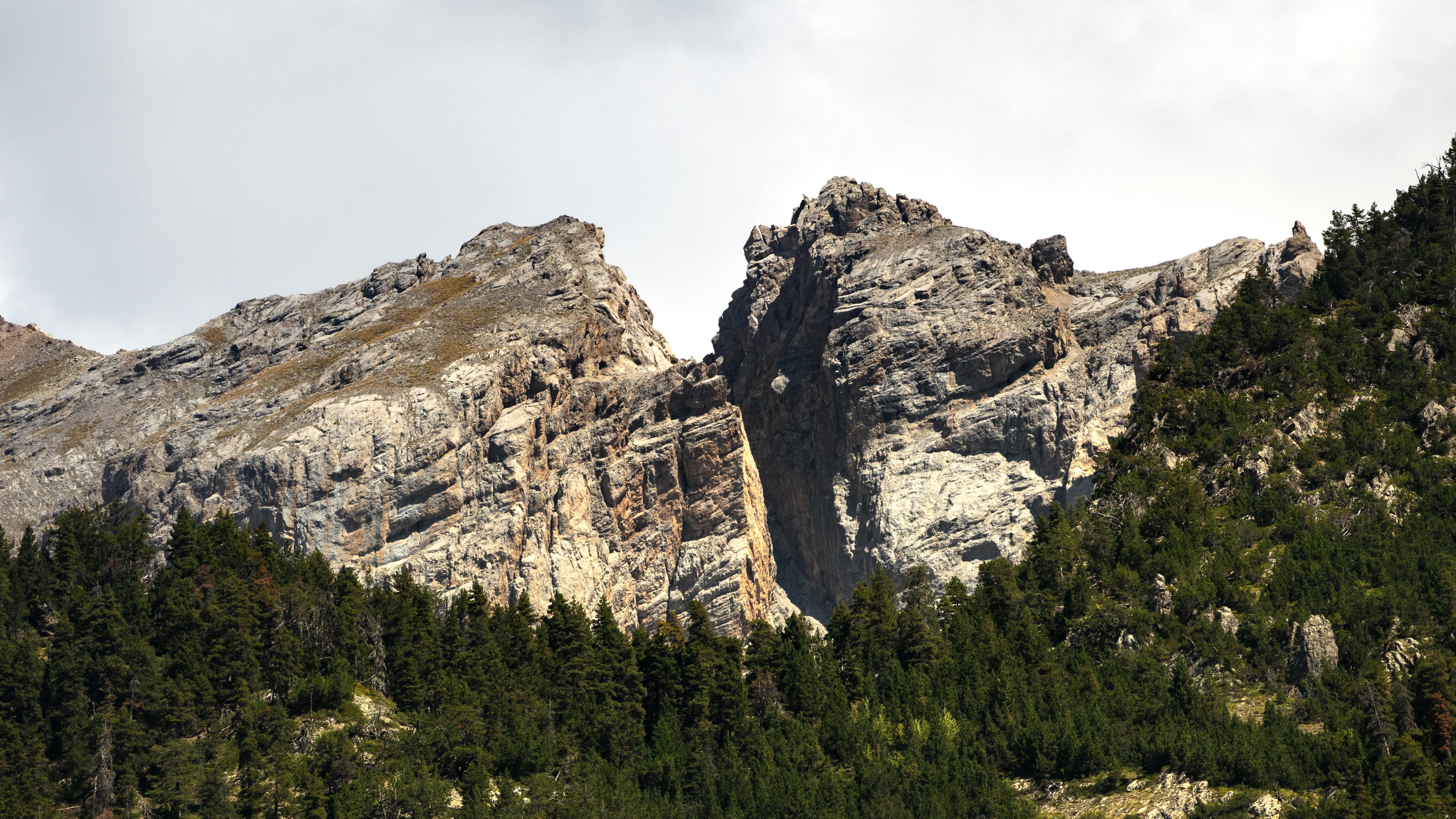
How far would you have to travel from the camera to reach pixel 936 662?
114562 mm

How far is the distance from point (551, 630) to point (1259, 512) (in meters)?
55.5

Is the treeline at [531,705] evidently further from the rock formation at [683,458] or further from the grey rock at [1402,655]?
the rock formation at [683,458]

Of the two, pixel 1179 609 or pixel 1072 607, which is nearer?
pixel 1179 609

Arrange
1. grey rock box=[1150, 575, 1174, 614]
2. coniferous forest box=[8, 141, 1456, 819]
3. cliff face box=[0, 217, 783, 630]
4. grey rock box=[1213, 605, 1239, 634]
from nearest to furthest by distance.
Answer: coniferous forest box=[8, 141, 1456, 819]
grey rock box=[1213, 605, 1239, 634]
grey rock box=[1150, 575, 1174, 614]
cliff face box=[0, 217, 783, 630]

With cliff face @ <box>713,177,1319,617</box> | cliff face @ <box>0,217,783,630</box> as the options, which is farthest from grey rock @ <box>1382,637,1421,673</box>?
cliff face @ <box>0,217,783,630</box>

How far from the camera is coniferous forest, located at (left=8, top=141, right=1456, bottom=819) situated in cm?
9056

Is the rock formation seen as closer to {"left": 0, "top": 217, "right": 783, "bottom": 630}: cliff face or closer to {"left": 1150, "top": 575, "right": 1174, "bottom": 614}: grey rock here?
{"left": 0, "top": 217, "right": 783, "bottom": 630}: cliff face

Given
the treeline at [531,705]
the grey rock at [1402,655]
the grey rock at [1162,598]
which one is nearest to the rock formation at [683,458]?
the treeline at [531,705]

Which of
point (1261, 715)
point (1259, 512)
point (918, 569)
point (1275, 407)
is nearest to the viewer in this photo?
point (1261, 715)

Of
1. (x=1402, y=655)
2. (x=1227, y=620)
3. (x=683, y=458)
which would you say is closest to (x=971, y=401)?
(x=683, y=458)

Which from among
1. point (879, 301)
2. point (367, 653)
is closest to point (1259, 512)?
point (367, 653)

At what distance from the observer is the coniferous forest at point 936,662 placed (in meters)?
90.6

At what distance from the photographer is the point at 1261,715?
9200cm

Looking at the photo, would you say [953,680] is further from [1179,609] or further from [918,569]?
[918,569]
